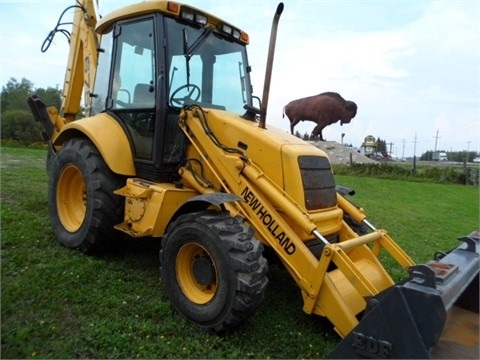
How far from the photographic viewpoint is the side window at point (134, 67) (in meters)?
4.43

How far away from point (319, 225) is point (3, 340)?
263 cm

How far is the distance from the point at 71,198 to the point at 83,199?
0.16 meters

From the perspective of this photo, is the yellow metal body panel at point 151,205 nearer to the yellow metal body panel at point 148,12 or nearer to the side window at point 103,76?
the side window at point 103,76

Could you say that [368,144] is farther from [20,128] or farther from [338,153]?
[20,128]

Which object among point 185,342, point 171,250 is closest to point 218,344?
point 185,342

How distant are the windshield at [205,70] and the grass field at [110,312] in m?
1.88

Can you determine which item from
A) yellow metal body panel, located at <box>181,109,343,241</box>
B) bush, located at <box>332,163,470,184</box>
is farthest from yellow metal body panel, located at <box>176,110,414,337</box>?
bush, located at <box>332,163,470,184</box>

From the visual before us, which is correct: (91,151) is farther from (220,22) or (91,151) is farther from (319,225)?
(319,225)

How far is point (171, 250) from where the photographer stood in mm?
3559

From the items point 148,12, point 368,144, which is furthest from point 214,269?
point 368,144

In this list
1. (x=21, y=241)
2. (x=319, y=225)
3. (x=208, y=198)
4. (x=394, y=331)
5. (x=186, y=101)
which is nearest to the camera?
(x=394, y=331)

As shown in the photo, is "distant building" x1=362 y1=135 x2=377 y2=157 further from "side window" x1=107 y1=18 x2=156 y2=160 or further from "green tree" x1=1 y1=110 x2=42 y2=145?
"side window" x1=107 y1=18 x2=156 y2=160

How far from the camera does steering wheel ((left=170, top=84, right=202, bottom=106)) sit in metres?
4.34

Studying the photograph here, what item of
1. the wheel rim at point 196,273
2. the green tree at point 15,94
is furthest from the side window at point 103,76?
the green tree at point 15,94
